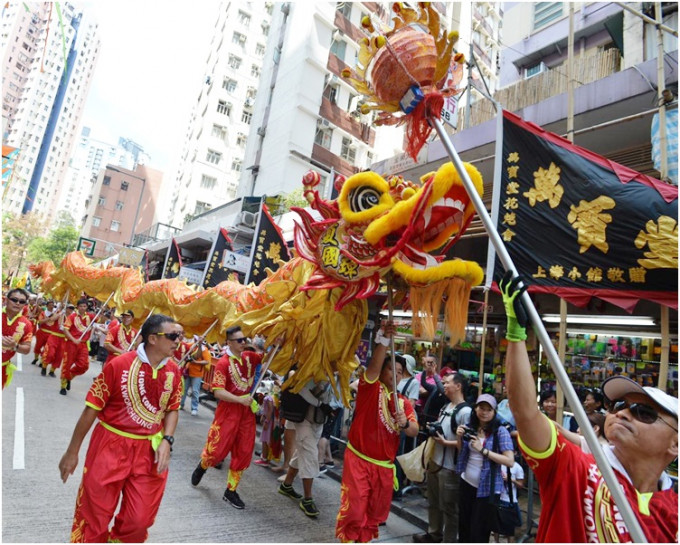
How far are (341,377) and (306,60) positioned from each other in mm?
18883

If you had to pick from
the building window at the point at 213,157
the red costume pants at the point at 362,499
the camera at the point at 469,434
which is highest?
the building window at the point at 213,157

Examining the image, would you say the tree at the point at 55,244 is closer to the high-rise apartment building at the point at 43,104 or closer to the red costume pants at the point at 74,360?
the high-rise apartment building at the point at 43,104

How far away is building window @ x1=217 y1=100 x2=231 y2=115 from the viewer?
2775 cm

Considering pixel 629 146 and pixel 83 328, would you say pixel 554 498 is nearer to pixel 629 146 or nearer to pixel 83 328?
pixel 629 146

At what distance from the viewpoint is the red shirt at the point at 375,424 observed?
3320mm

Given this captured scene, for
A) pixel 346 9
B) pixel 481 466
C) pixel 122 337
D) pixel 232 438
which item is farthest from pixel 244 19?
pixel 481 466

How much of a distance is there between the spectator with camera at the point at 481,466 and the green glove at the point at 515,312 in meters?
2.21

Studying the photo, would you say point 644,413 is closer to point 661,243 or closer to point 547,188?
point 661,243

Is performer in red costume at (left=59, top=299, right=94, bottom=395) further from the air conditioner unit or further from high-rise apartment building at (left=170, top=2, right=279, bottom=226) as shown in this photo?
high-rise apartment building at (left=170, top=2, right=279, bottom=226)

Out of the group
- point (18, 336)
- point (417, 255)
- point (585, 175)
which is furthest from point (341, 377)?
point (18, 336)

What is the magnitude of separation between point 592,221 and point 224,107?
91.6 ft

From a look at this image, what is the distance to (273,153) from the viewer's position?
19406 millimetres

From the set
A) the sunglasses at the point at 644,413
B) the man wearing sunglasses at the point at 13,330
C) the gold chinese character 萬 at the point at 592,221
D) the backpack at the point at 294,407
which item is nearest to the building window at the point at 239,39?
the man wearing sunglasses at the point at 13,330

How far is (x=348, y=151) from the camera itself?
21.5 meters
